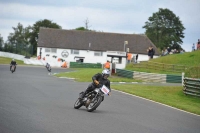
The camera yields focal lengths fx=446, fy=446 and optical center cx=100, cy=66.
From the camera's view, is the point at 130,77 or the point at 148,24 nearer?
the point at 130,77

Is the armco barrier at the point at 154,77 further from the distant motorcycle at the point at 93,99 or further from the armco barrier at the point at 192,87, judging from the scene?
the distant motorcycle at the point at 93,99

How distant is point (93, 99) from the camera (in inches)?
609

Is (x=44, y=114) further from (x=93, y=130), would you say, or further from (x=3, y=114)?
(x=93, y=130)

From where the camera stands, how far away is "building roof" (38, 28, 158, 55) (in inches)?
3652

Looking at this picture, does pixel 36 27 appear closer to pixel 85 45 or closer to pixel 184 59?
pixel 85 45

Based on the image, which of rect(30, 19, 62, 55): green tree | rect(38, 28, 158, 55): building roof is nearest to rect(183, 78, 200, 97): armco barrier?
rect(38, 28, 158, 55): building roof

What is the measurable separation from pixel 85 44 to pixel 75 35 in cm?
377

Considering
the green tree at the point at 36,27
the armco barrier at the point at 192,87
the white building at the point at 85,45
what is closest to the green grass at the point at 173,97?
the armco barrier at the point at 192,87

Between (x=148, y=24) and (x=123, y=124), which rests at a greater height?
(x=148, y=24)

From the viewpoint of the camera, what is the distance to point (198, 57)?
5172 centimetres

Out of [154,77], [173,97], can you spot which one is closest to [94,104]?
[173,97]

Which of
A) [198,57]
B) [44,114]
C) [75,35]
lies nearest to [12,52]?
[75,35]

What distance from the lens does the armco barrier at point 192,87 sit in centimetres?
2653

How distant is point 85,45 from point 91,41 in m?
1.94
